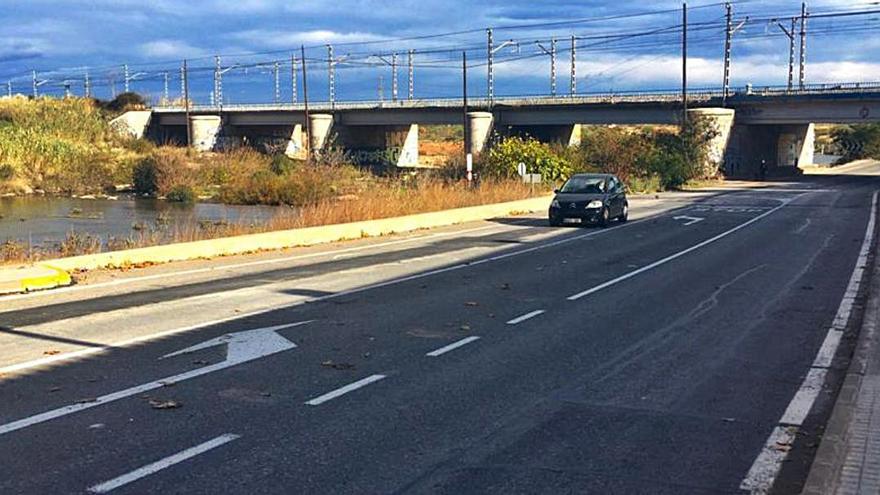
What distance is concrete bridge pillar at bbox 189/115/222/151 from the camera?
Answer: 333 ft

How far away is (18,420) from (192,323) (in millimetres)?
4189

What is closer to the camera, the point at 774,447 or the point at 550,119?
the point at 774,447

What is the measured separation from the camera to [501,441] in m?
6.29

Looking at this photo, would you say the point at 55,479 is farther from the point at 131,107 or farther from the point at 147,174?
the point at 131,107

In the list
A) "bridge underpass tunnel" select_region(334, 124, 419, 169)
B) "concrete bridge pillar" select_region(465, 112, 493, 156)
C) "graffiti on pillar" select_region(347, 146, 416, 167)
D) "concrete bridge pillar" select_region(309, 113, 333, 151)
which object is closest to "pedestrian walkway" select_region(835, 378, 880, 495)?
"concrete bridge pillar" select_region(465, 112, 493, 156)

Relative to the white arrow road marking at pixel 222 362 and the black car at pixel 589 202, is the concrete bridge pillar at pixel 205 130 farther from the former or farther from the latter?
the white arrow road marking at pixel 222 362

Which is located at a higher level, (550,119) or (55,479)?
(550,119)

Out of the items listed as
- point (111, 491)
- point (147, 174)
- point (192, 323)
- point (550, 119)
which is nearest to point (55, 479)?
point (111, 491)

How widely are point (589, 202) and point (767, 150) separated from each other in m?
54.8

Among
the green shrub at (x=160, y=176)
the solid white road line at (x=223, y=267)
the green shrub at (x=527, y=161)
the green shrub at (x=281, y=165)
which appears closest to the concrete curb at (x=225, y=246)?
the solid white road line at (x=223, y=267)

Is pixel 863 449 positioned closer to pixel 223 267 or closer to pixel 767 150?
pixel 223 267

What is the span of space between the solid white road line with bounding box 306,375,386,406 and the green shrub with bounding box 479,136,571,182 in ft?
120

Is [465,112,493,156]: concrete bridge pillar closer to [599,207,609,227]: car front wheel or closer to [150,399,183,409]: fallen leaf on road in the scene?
[599,207,609,227]: car front wheel

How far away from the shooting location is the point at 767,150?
75812mm
